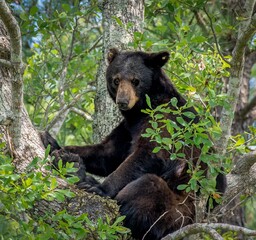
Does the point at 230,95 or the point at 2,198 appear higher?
the point at 230,95

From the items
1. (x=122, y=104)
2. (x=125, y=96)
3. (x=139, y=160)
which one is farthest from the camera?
(x=125, y=96)

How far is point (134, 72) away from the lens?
7828 mm

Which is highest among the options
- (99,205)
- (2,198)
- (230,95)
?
(230,95)

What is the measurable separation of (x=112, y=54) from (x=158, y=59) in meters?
0.58

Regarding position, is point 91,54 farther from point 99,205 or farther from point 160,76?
point 99,205

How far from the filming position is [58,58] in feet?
29.6

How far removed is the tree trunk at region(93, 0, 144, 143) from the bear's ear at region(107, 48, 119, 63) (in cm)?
18

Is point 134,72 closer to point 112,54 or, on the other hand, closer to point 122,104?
point 112,54

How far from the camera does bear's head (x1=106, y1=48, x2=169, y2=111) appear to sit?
7.69 m

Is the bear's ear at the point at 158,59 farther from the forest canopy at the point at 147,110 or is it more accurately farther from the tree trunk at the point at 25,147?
the tree trunk at the point at 25,147

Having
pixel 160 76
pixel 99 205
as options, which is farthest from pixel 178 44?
pixel 99 205

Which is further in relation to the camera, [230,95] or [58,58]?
[58,58]

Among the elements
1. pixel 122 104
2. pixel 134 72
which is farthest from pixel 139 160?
pixel 134 72

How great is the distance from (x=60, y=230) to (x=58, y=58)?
4473 mm
